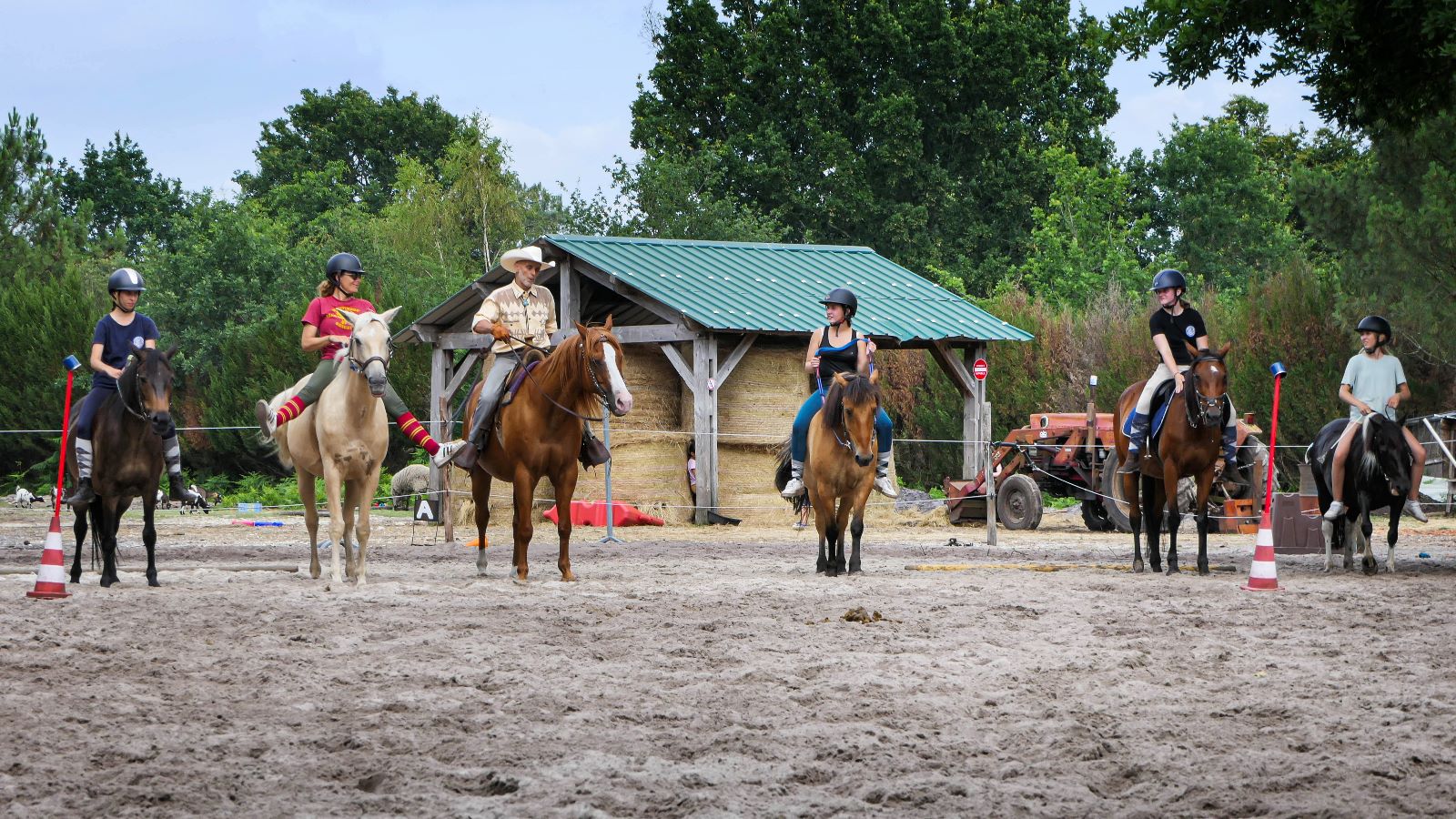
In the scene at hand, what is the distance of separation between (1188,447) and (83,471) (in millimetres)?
8178

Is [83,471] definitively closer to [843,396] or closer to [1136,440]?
[843,396]

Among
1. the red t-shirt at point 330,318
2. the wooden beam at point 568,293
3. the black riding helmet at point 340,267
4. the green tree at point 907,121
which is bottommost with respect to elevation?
the red t-shirt at point 330,318

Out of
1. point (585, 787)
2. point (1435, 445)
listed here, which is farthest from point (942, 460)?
point (585, 787)

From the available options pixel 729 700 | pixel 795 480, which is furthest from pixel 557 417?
pixel 729 700

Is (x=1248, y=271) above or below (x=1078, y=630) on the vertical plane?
above

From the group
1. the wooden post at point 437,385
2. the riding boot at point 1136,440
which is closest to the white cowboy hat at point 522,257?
the riding boot at point 1136,440

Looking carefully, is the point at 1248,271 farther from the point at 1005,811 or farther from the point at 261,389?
the point at 1005,811

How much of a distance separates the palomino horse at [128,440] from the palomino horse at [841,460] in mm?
4721

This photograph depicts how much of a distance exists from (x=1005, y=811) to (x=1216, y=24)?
9.49 meters

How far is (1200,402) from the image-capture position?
11844 mm

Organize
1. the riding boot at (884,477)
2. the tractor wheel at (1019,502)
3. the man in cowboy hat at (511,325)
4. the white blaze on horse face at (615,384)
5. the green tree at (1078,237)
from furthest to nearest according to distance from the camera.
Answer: the green tree at (1078,237)
the tractor wheel at (1019,502)
the riding boot at (884,477)
the man in cowboy hat at (511,325)
the white blaze on horse face at (615,384)

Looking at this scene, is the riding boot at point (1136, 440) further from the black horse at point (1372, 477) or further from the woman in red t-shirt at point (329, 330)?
the woman in red t-shirt at point (329, 330)

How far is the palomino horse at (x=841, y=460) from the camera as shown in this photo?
1151 cm

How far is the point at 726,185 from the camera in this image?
46.8m
